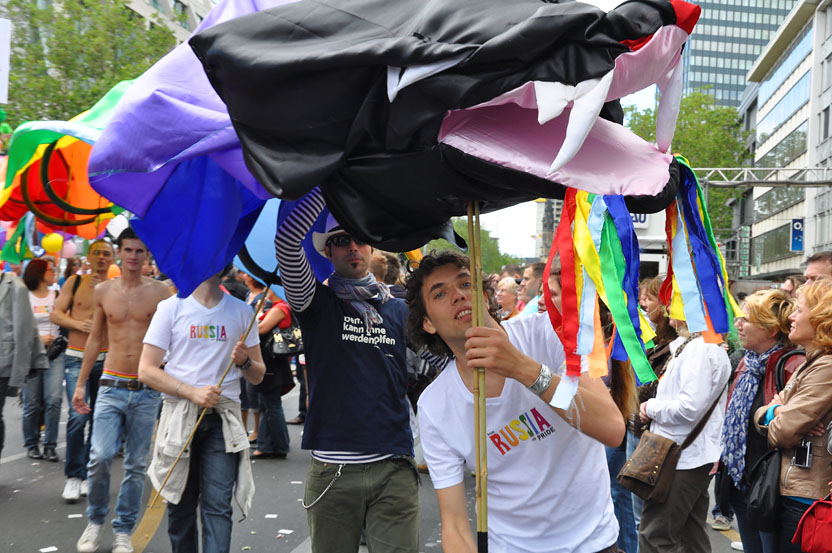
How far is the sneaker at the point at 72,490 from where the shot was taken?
7098 millimetres

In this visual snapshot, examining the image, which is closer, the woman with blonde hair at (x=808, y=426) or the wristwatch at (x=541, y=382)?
the wristwatch at (x=541, y=382)

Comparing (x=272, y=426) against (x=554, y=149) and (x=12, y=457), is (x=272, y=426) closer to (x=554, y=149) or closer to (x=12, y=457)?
(x=12, y=457)

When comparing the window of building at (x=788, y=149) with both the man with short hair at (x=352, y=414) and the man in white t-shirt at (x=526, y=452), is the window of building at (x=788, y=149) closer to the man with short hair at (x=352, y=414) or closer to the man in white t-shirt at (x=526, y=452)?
the man with short hair at (x=352, y=414)

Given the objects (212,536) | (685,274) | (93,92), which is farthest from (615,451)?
(93,92)

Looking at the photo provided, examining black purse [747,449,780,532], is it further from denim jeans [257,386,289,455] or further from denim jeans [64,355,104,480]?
denim jeans [257,386,289,455]

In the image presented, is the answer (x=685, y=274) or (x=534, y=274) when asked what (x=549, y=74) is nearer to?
(x=685, y=274)

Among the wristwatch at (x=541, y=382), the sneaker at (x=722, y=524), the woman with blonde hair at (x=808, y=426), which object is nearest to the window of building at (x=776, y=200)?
the sneaker at (x=722, y=524)

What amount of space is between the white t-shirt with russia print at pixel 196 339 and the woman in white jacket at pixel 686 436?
261 cm

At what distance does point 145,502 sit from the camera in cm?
742

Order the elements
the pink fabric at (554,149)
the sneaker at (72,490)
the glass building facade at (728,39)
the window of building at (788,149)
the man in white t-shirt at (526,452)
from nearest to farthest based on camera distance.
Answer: the pink fabric at (554,149), the man in white t-shirt at (526,452), the sneaker at (72,490), the window of building at (788,149), the glass building facade at (728,39)

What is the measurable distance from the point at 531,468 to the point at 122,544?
387 cm

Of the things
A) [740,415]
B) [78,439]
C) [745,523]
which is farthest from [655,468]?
[78,439]

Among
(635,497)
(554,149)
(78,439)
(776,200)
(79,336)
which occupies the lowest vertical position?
(635,497)

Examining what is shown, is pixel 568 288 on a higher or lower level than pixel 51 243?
lower
